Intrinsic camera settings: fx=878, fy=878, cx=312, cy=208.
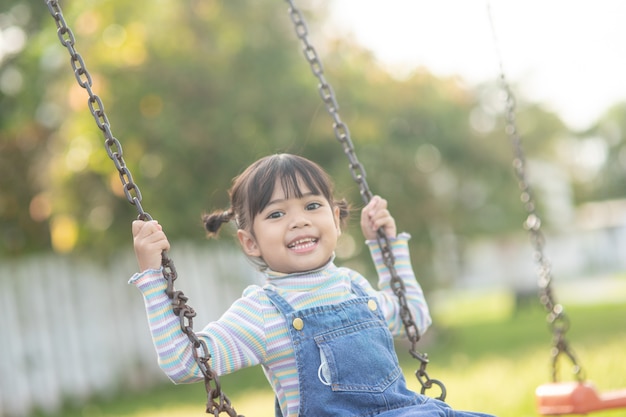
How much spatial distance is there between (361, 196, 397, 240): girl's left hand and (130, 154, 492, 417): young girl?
0.30 metres

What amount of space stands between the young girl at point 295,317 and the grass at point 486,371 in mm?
2823

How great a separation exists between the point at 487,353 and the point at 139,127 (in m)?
4.48

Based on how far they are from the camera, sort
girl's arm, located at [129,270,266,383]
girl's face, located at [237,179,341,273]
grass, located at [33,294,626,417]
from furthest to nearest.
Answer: grass, located at [33,294,626,417] → girl's face, located at [237,179,341,273] → girl's arm, located at [129,270,266,383]

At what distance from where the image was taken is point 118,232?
9.04 meters

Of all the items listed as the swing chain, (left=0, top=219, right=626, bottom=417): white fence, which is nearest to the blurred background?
(left=0, top=219, right=626, bottom=417): white fence

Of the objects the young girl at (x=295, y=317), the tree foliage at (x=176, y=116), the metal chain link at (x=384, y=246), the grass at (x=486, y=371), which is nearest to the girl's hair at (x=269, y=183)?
the young girl at (x=295, y=317)

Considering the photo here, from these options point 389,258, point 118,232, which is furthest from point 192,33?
point 389,258

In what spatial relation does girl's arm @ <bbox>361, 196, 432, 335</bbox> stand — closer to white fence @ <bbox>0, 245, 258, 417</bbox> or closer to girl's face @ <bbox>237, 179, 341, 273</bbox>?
girl's face @ <bbox>237, 179, 341, 273</bbox>

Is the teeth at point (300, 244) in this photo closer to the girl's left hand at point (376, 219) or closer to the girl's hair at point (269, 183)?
the girl's hair at point (269, 183)

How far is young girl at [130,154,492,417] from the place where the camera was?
94.0 inches

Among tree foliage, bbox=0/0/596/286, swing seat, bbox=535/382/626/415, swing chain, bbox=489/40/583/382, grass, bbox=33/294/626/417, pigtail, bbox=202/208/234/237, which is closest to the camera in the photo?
pigtail, bbox=202/208/234/237

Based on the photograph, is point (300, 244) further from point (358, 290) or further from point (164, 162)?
point (164, 162)

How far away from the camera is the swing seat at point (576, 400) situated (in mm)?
3508

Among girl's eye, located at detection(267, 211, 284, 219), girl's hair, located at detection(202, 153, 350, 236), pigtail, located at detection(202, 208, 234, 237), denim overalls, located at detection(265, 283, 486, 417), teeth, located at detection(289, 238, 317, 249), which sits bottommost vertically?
denim overalls, located at detection(265, 283, 486, 417)
